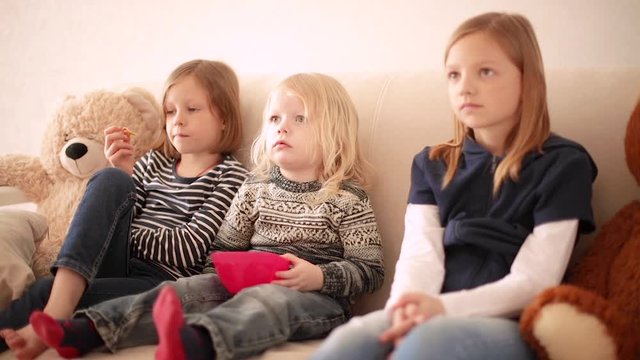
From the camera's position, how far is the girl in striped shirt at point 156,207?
1.25 m

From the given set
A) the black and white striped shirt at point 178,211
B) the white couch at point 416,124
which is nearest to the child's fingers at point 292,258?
the white couch at point 416,124

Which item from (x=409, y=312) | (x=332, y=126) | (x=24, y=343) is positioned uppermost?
(x=332, y=126)

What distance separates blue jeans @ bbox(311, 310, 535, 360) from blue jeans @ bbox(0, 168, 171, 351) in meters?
0.57

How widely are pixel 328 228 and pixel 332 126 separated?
218 mm

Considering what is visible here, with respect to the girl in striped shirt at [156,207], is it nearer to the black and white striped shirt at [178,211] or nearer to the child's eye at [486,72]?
the black and white striped shirt at [178,211]

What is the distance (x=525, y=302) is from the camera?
1008 millimetres

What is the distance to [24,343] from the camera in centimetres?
111

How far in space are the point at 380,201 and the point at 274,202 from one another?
224 mm

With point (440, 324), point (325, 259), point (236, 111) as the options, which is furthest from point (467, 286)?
point (236, 111)

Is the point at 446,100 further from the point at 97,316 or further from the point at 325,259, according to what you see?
the point at 97,316

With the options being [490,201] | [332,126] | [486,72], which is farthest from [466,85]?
[332,126]

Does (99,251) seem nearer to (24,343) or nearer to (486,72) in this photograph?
(24,343)

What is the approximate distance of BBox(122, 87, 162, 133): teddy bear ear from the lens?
5.48ft

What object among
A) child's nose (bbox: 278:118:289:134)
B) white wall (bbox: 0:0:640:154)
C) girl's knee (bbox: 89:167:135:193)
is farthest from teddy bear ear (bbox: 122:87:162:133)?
child's nose (bbox: 278:118:289:134)
